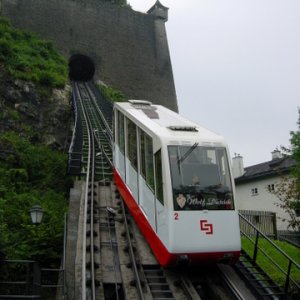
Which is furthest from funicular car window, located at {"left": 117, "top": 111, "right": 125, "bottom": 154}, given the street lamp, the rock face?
the rock face

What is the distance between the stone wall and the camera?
4031cm

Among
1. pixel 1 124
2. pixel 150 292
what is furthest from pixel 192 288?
pixel 1 124

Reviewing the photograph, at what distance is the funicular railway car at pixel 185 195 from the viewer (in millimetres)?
9172

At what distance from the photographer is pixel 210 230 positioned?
9266 mm

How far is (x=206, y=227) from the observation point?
9273 millimetres

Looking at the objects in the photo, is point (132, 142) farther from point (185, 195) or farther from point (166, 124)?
point (185, 195)

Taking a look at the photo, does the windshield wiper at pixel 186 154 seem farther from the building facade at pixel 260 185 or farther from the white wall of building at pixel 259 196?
the white wall of building at pixel 259 196

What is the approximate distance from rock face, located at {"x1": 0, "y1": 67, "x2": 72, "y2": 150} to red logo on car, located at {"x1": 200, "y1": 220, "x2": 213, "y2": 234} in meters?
15.8

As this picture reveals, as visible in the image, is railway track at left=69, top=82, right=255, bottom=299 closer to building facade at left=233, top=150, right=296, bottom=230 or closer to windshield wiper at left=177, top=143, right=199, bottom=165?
windshield wiper at left=177, top=143, right=199, bottom=165

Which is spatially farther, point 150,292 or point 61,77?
point 61,77

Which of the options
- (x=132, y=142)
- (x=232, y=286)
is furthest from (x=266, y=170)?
(x=232, y=286)

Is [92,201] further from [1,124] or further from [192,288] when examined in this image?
[1,124]

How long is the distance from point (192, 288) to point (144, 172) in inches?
115

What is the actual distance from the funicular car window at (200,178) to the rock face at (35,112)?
1504 cm
